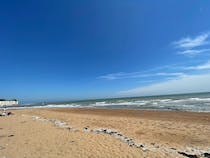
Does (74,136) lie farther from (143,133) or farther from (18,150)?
(143,133)

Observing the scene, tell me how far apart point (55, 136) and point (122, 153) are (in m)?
3.89

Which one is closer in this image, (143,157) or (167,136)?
(143,157)

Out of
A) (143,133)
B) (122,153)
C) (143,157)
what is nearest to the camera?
(143,157)

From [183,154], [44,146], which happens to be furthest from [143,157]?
[44,146]

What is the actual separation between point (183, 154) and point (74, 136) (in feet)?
15.6

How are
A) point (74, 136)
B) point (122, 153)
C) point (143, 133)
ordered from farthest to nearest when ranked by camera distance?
point (143, 133), point (74, 136), point (122, 153)

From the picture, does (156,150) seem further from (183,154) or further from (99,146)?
(99,146)

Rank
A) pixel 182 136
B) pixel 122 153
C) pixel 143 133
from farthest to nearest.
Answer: pixel 143 133
pixel 182 136
pixel 122 153

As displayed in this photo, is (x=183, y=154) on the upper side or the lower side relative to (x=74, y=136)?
lower

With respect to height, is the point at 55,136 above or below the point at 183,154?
above

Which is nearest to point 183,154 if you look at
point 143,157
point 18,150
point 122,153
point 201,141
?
point 143,157

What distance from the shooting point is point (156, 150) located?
22.8 feet

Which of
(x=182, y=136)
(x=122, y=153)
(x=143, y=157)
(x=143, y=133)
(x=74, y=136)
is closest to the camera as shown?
(x=143, y=157)

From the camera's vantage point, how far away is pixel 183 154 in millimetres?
6812
